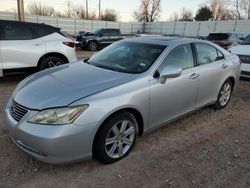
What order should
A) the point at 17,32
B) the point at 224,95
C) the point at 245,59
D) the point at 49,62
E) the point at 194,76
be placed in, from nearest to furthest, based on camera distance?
the point at 194,76 → the point at 224,95 → the point at 17,32 → the point at 49,62 → the point at 245,59

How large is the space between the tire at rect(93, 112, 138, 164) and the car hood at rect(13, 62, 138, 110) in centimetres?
42

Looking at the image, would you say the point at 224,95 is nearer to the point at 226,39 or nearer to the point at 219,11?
the point at 226,39

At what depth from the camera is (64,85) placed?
10.7 ft

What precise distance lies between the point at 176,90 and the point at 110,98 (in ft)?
4.16

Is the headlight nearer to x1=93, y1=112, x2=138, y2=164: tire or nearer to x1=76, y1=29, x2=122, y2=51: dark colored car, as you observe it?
x1=93, y1=112, x2=138, y2=164: tire

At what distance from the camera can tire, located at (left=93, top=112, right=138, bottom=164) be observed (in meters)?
3.04

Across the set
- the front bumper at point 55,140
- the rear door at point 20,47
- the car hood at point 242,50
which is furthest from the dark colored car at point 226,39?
the front bumper at point 55,140

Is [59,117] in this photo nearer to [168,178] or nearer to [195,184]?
[168,178]

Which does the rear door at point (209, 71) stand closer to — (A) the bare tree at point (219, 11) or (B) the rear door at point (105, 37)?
(B) the rear door at point (105, 37)

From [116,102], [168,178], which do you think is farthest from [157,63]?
[168,178]

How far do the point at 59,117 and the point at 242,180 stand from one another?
2246mm

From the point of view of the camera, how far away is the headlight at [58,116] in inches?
109

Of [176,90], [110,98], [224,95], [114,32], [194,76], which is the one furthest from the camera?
[114,32]

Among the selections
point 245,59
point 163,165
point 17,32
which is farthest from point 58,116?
point 245,59
